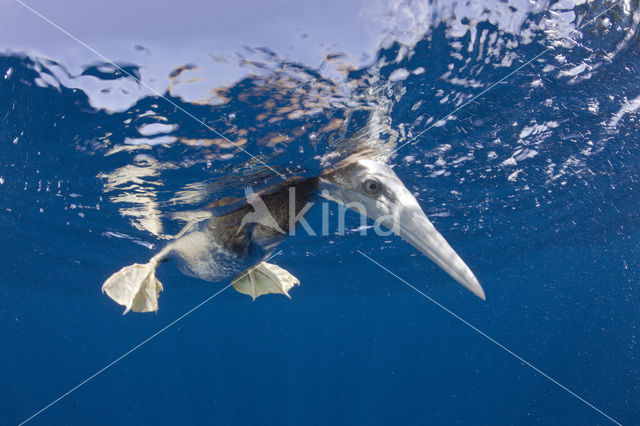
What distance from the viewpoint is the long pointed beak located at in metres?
2.96

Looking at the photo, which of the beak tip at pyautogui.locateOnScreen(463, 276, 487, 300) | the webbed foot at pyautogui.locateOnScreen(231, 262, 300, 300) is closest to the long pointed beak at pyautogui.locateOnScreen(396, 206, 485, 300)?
the beak tip at pyautogui.locateOnScreen(463, 276, 487, 300)

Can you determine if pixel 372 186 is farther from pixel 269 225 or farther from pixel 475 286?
pixel 475 286

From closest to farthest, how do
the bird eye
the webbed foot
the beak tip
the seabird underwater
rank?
the beak tip < the seabird underwater < the bird eye < the webbed foot

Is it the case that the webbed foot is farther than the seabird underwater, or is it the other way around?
the webbed foot

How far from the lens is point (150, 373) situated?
241 feet

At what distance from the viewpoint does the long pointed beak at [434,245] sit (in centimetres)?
296

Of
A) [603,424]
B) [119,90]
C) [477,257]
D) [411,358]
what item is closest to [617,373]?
[603,424]

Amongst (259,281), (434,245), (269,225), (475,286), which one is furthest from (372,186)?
(259,281)

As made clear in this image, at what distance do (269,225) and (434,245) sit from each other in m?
1.97

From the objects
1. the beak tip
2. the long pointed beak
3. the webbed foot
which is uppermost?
the long pointed beak

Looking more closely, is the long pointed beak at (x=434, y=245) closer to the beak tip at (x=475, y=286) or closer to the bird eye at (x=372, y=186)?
the beak tip at (x=475, y=286)

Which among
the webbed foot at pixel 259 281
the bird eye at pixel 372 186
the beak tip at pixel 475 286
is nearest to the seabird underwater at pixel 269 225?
the bird eye at pixel 372 186

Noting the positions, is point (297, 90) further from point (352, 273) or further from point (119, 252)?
point (352, 273)

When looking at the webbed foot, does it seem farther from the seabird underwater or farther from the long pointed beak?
the long pointed beak
